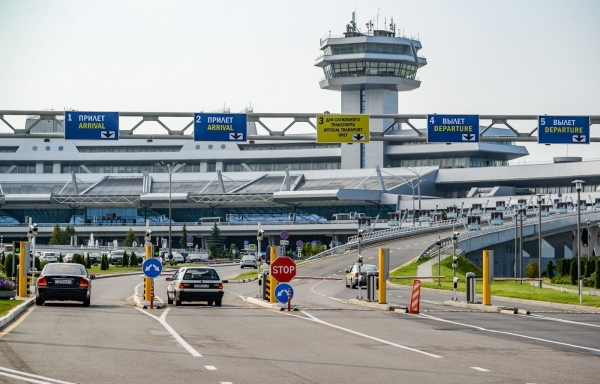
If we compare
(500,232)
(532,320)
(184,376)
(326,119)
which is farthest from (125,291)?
(500,232)

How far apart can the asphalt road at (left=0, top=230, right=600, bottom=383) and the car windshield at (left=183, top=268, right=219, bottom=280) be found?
3.18 m

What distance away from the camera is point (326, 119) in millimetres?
42562

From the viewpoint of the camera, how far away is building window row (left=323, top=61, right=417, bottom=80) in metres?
150

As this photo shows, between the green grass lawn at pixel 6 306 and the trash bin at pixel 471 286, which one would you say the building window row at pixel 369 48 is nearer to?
the trash bin at pixel 471 286

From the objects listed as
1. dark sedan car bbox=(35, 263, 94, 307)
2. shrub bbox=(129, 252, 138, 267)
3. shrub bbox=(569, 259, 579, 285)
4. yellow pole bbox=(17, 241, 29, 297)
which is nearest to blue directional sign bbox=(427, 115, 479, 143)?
yellow pole bbox=(17, 241, 29, 297)

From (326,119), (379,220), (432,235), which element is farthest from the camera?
(379,220)

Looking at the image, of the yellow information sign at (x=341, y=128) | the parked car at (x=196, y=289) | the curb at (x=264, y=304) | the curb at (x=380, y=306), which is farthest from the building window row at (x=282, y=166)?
the parked car at (x=196, y=289)

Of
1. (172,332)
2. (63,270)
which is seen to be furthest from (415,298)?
(63,270)

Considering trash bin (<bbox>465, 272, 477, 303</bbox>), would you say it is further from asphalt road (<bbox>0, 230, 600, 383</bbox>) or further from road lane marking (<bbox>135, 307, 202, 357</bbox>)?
road lane marking (<bbox>135, 307, 202, 357</bbox>)

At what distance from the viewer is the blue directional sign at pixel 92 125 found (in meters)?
41.7

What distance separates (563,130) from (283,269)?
758 inches

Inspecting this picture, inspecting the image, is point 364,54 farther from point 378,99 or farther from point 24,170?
point 24,170

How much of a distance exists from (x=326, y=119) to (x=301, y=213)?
113 m

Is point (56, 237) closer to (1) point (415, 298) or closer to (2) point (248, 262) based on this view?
(2) point (248, 262)
